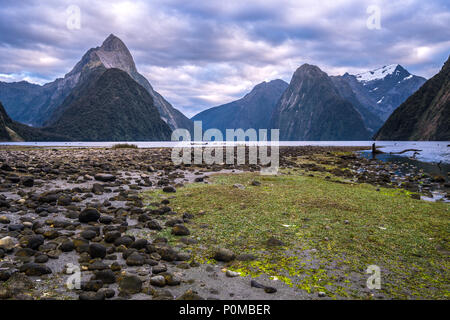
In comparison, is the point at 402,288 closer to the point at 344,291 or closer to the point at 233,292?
the point at 344,291

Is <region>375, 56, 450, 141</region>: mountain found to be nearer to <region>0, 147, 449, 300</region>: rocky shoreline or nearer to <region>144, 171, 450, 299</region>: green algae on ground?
<region>144, 171, 450, 299</region>: green algae on ground

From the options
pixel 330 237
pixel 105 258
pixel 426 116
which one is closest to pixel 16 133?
pixel 105 258

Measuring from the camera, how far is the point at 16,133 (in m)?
152

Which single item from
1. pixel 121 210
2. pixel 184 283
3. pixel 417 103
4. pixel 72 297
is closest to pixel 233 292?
pixel 184 283

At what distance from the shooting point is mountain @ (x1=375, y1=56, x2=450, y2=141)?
5212 inches

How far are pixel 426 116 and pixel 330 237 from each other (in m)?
179

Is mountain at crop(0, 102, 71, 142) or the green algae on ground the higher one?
mountain at crop(0, 102, 71, 142)

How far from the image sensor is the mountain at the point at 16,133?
138500 millimetres

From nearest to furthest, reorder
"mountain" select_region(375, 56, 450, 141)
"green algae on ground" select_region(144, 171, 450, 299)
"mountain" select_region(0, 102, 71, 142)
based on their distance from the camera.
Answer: "green algae on ground" select_region(144, 171, 450, 299), "mountain" select_region(375, 56, 450, 141), "mountain" select_region(0, 102, 71, 142)

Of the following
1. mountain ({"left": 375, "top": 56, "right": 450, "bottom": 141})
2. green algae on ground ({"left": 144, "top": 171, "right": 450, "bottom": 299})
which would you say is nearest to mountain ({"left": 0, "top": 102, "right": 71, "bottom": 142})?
green algae on ground ({"left": 144, "top": 171, "right": 450, "bottom": 299})

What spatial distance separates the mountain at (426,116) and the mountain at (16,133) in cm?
20794

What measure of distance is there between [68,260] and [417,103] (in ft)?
648

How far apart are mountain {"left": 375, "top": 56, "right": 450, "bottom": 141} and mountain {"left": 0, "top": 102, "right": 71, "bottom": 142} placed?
20794 centimetres

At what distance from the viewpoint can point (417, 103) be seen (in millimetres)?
161875
